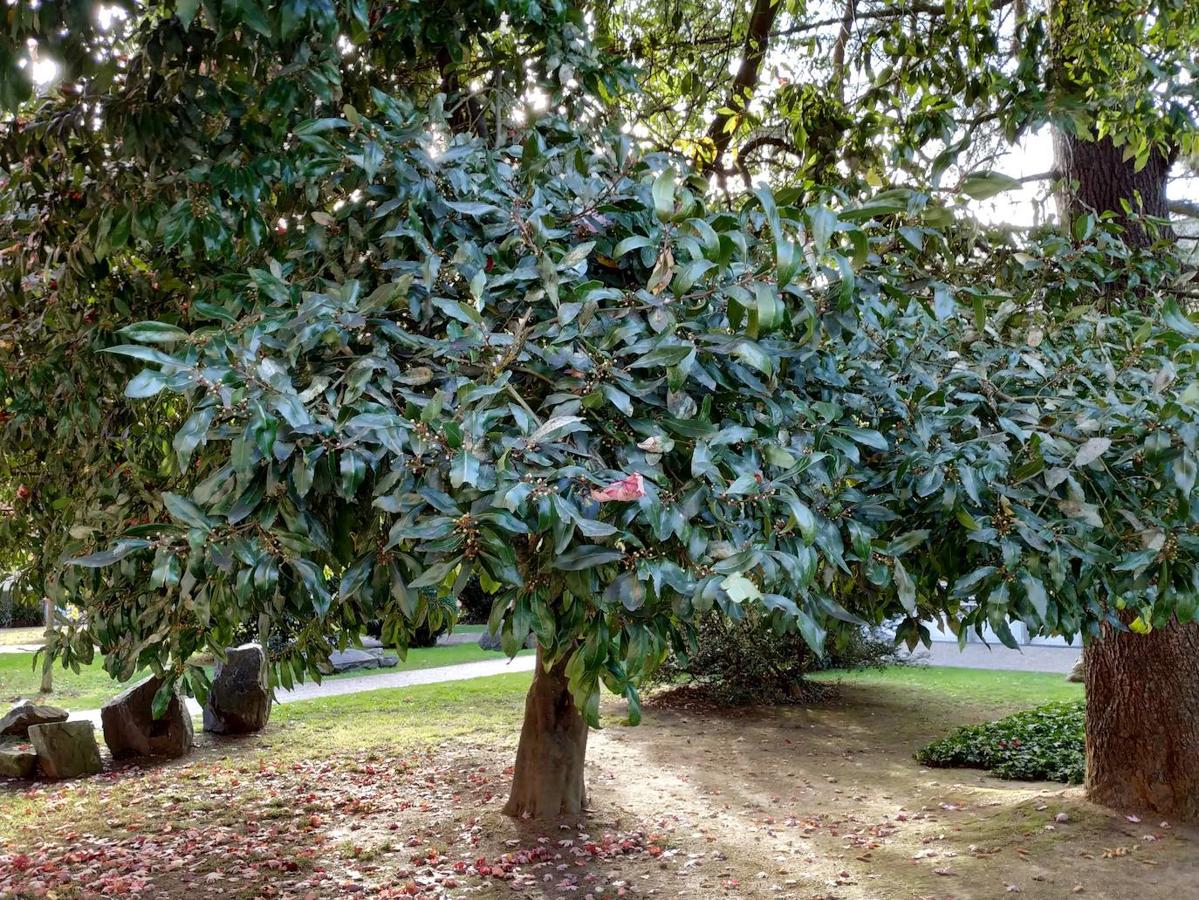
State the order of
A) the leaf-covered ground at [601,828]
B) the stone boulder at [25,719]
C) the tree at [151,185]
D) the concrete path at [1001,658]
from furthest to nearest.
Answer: the concrete path at [1001,658] < the stone boulder at [25,719] < the leaf-covered ground at [601,828] < the tree at [151,185]

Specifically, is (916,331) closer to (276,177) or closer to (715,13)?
(276,177)

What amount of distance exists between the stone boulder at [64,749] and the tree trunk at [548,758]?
388 centimetres

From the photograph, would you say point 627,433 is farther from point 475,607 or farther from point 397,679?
point 475,607

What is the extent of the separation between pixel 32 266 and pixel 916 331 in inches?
128

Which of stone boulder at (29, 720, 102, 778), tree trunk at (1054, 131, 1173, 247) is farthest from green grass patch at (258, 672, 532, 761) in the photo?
tree trunk at (1054, 131, 1173, 247)

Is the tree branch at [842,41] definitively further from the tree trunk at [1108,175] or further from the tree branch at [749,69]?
the tree trunk at [1108,175]

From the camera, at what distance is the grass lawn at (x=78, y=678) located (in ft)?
37.6

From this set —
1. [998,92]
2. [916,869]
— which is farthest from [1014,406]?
[916,869]

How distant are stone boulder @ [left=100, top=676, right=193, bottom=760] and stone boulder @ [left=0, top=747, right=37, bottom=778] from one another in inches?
25.5

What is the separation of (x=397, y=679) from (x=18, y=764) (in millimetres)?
6112

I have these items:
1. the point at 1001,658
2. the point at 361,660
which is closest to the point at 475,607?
the point at 361,660

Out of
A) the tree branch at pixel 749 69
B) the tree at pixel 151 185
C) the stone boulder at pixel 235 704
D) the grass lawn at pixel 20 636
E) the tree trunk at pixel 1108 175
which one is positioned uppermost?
the tree branch at pixel 749 69

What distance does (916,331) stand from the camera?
10.0ft

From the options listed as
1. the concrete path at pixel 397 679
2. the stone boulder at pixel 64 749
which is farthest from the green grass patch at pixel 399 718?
the stone boulder at pixel 64 749
